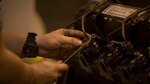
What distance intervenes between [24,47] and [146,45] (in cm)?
42

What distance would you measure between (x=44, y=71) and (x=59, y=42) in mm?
242

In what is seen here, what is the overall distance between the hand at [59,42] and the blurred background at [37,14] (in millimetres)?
396

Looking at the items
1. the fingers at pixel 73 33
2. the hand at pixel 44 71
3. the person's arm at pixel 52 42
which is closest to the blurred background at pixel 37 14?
the person's arm at pixel 52 42

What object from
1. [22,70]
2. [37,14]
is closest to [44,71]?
[22,70]

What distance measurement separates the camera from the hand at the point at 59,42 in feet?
3.24

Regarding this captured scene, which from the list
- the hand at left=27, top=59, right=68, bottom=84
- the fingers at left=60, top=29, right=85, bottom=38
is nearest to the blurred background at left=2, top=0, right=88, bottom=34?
the fingers at left=60, top=29, right=85, bottom=38

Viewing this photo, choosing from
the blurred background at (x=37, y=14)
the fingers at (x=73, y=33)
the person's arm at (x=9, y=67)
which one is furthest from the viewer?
the blurred background at (x=37, y=14)

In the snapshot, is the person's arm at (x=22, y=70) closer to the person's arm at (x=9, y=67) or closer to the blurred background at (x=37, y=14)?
the person's arm at (x=9, y=67)

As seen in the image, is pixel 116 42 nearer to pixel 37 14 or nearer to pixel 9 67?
pixel 9 67

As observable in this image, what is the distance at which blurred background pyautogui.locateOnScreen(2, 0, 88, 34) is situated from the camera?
1.46m

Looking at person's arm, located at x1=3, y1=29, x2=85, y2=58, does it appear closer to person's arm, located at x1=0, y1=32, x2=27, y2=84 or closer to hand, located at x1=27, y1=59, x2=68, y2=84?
hand, located at x1=27, y1=59, x2=68, y2=84

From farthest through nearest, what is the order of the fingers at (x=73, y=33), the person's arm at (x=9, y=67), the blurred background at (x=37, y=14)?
→ the blurred background at (x=37, y=14) < the fingers at (x=73, y=33) < the person's arm at (x=9, y=67)

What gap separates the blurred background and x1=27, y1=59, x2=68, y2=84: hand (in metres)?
0.66

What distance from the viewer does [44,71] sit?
0.83 meters
